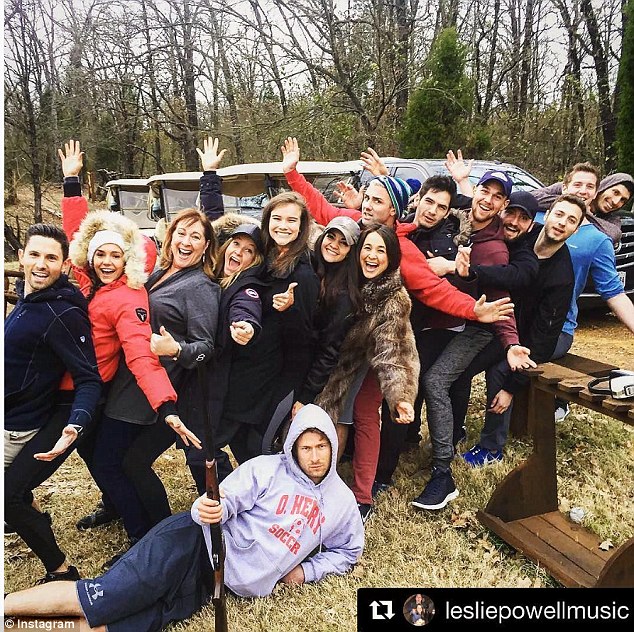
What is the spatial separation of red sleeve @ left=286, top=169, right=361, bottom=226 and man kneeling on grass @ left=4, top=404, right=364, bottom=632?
0.92 metres

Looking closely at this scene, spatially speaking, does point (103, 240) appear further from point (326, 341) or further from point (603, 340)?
point (603, 340)

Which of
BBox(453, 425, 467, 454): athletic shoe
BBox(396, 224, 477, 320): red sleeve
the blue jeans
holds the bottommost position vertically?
BBox(453, 425, 467, 454): athletic shoe

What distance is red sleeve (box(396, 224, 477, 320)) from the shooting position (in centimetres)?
249

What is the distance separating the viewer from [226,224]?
92.0 inches

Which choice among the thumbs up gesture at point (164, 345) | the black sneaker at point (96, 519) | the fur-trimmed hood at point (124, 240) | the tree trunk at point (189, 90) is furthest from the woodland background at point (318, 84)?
the black sneaker at point (96, 519)

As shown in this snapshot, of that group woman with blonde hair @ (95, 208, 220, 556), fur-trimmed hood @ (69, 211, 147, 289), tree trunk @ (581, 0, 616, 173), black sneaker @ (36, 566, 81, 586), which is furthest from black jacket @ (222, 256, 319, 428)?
tree trunk @ (581, 0, 616, 173)

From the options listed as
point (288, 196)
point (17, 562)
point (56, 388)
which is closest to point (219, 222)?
point (288, 196)

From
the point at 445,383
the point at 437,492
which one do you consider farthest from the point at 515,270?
the point at 437,492

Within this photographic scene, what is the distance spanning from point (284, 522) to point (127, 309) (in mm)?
951

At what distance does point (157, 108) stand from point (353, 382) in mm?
1616

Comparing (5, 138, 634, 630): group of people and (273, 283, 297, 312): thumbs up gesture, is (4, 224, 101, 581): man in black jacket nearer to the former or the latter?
(5, 138, 634, 630): group of people

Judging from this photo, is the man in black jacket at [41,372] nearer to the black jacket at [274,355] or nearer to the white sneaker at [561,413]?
the black jacket at [274,355]

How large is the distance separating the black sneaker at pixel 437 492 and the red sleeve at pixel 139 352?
4.16 feet

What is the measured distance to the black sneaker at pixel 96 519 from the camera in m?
2.73
